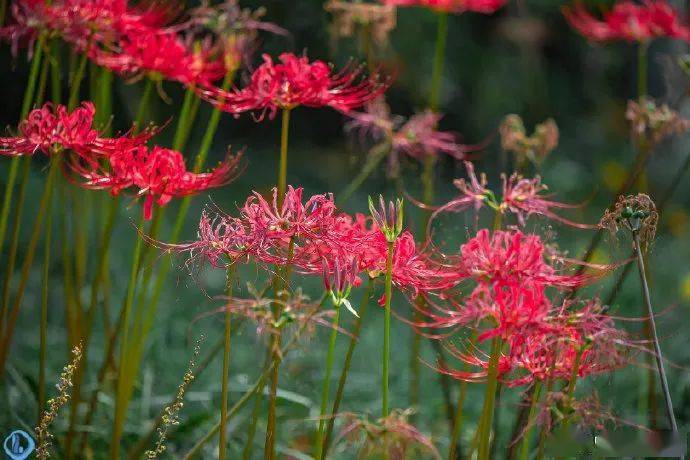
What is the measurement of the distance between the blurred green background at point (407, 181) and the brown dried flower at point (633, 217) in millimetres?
58

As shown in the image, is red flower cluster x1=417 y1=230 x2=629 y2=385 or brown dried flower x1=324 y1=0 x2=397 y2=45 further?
brown dried flower x1=324 y1=0 x2=397 y2=45

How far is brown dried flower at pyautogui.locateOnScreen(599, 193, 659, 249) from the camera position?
4.01 ft

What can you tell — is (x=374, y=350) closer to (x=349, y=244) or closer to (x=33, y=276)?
(x=33, y=276)

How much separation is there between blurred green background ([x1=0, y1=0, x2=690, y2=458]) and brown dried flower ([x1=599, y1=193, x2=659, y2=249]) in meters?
0.06

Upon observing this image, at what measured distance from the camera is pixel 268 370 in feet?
3.97

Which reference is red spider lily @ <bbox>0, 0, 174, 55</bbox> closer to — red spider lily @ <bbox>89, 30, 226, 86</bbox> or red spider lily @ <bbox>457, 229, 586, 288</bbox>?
red spider lily @ <bbox>89, 30, 226, 86</bbox>

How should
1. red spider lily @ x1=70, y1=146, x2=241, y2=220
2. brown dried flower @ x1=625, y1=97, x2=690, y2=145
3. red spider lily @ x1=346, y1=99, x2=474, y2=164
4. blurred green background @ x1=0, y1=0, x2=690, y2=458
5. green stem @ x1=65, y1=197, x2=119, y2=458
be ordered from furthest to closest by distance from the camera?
blurred green background @ x1=0, y1=0, x2=690, y2=458 < red spider lily @ x1=346, y1=99, x2=474, y2=164 < brown dried flower @ x1=625, y1=97, x2=690, y2=145 < green stem @ x1=65, y1=197, x2=119, y2=458 < red spider lily @ x1=70, y1=146, x2=241, y2=220

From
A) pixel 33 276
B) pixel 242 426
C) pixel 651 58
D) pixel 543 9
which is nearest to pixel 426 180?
pixel 242 426

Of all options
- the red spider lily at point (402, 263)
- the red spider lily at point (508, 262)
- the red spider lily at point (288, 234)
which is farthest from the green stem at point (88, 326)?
the red spider lily at point (508, 262)

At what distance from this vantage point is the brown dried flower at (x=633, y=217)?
4.01ft

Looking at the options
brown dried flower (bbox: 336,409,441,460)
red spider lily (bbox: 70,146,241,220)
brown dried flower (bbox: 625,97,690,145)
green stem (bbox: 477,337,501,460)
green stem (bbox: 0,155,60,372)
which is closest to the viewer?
brown dried flower (bbox: 336,409,441,460)

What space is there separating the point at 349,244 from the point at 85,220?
48.4 inches

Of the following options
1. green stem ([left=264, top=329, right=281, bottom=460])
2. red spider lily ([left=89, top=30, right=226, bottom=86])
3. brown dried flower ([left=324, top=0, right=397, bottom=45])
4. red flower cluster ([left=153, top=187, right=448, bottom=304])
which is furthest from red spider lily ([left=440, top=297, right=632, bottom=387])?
brown dried flower ([left=324, top=0, right=397, bottom=45])

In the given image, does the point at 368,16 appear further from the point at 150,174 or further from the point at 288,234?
the point at 288,234
